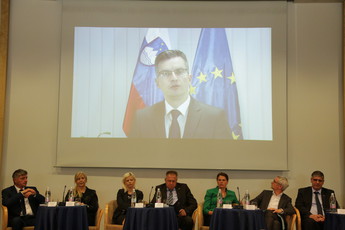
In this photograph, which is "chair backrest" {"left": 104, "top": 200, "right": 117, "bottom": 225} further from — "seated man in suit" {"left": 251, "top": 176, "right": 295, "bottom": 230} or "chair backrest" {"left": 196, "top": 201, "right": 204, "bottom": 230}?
"seated man in suit" {"left": 251, "top": 176, "right": 295, "bottom": 230}

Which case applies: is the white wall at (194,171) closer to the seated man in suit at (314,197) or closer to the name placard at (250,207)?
the seated man in suit at (314,197)

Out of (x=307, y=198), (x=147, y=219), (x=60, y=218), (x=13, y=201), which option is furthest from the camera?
(x=307, y=198)

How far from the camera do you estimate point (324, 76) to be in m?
7.90

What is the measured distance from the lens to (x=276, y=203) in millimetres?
7039

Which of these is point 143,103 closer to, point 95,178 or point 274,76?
point 95,178

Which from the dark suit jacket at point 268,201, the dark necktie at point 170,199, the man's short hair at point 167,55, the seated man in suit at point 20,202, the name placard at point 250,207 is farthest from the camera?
the man's short hair at point 167,55

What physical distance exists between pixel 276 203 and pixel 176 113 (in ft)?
6.30

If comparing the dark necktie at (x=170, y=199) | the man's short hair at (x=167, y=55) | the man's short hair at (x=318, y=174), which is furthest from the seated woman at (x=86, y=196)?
the man's short hair at (x=318, y=174)

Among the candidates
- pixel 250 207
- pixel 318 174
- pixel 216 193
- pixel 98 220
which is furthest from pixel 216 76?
pixel 98 220

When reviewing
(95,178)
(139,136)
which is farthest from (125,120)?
(95,178)

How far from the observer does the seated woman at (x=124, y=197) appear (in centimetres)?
690

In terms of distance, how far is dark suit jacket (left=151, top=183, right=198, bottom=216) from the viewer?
7.09 metres

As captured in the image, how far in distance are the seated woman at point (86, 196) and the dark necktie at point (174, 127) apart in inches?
55.4

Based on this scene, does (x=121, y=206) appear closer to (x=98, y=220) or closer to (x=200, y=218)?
(x=98, y=220)
